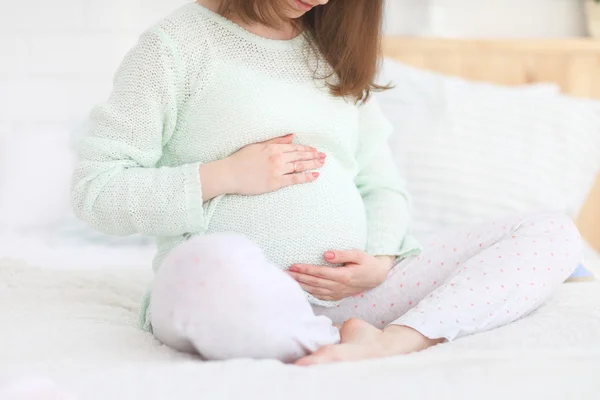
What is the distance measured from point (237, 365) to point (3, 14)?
1.62m

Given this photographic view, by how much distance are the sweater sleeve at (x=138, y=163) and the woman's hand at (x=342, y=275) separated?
0.51 ft

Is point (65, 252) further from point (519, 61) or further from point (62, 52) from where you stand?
point (519, 61)

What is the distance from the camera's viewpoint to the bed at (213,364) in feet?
2.68

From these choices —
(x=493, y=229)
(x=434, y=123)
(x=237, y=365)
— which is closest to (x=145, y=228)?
(x=237, y=365)

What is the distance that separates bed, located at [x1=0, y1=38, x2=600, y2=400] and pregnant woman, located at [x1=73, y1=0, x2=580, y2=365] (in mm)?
56

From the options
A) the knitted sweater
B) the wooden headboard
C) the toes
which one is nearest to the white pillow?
the wooden headboard

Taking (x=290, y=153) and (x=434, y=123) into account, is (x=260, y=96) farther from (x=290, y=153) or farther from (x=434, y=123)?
(x=434, y=123)

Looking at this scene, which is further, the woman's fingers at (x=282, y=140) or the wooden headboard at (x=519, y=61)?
the wooden headboard at (x=519, y=61)

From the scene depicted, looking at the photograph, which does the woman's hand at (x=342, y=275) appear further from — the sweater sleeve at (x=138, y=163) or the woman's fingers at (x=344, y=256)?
A: the sweater sleeve at (x=138, y=163)

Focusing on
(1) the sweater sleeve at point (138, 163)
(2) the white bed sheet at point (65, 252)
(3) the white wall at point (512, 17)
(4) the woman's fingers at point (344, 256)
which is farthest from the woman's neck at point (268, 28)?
(3) the white wall at point (512, 17)

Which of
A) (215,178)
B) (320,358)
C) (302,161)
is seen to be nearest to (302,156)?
→ (302,161)

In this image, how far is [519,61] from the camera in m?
2.32

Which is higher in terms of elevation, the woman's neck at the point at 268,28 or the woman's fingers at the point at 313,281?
the woman's neck at the point at 268,28

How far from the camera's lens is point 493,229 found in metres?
1.26
